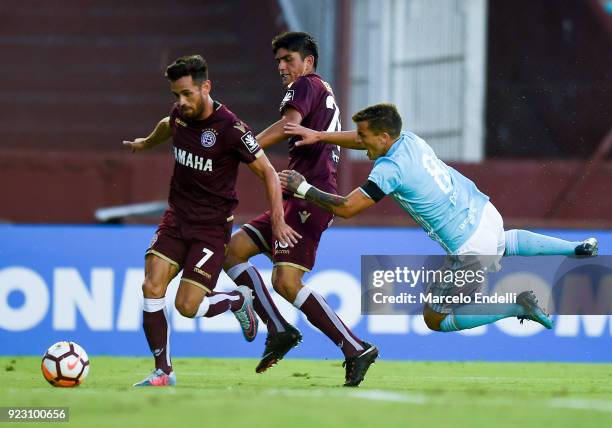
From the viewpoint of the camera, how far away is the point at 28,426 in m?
5.37

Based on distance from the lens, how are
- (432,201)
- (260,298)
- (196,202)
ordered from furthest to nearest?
(260,298)
(196,202)
(432,201)

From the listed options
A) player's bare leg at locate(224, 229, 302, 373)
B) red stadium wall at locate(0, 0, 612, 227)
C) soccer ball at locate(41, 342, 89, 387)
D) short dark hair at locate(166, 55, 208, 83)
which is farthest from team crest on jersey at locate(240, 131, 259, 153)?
red stadium wall at locate(0, 0, 612, 227)

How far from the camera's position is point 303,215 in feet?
26.3

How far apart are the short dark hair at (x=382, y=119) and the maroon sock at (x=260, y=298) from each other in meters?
1.35

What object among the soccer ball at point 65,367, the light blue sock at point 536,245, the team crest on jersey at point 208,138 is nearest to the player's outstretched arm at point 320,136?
the team crest on jersey at point 208,138

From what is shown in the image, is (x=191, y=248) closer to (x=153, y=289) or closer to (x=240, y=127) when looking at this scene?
(x=153, y=289)

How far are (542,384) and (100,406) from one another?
3.51m

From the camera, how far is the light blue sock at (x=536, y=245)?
316 inches

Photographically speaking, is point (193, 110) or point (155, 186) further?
point (155, 186)

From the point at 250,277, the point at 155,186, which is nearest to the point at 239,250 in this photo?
the point at 250,277

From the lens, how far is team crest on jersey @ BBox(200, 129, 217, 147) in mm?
7742

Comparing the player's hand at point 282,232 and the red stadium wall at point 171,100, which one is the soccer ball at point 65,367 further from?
the red stadium wall at point 171,100

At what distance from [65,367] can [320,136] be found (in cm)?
201

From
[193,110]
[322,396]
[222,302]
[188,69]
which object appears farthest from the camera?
[222,302]
